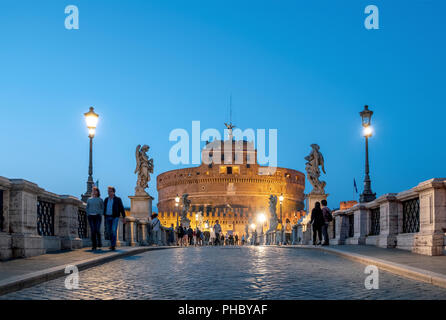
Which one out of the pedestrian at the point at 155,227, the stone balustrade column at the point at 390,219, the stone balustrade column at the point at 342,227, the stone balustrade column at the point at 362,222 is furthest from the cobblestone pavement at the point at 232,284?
the pedestrian at the point at 155,227

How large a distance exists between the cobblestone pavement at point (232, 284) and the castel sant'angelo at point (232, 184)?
78.4m

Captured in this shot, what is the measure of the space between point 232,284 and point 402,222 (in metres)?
7.15

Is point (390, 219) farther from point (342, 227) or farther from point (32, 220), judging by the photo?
point (32, 220)

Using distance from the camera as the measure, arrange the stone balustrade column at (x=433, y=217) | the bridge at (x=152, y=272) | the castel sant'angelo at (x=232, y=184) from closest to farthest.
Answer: the bridge at (x=152, y=272), the stone balustrade column at (x=433, y=217), the castel sant'angelo at (x=232, y=184)

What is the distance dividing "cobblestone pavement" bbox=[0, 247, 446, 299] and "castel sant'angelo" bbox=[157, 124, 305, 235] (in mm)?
78396

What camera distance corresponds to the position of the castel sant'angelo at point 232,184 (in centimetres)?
9238

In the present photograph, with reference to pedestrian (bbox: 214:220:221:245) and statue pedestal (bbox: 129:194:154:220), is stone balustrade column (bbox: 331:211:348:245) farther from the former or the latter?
pedestrian (bbox: 214:220:221:245)

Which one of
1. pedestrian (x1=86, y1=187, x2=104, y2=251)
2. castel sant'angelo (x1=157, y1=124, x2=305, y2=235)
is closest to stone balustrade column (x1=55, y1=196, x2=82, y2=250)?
pedestrian (x1=86, y1=187, x2=104, y2=251)

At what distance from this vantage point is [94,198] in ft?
40.0

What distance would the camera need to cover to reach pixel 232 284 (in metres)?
6.72

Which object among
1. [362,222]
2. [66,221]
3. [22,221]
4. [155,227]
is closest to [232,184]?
[155,227]

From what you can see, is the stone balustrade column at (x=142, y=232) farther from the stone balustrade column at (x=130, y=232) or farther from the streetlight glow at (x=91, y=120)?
the streetlight glow at (x=91, y=120)
